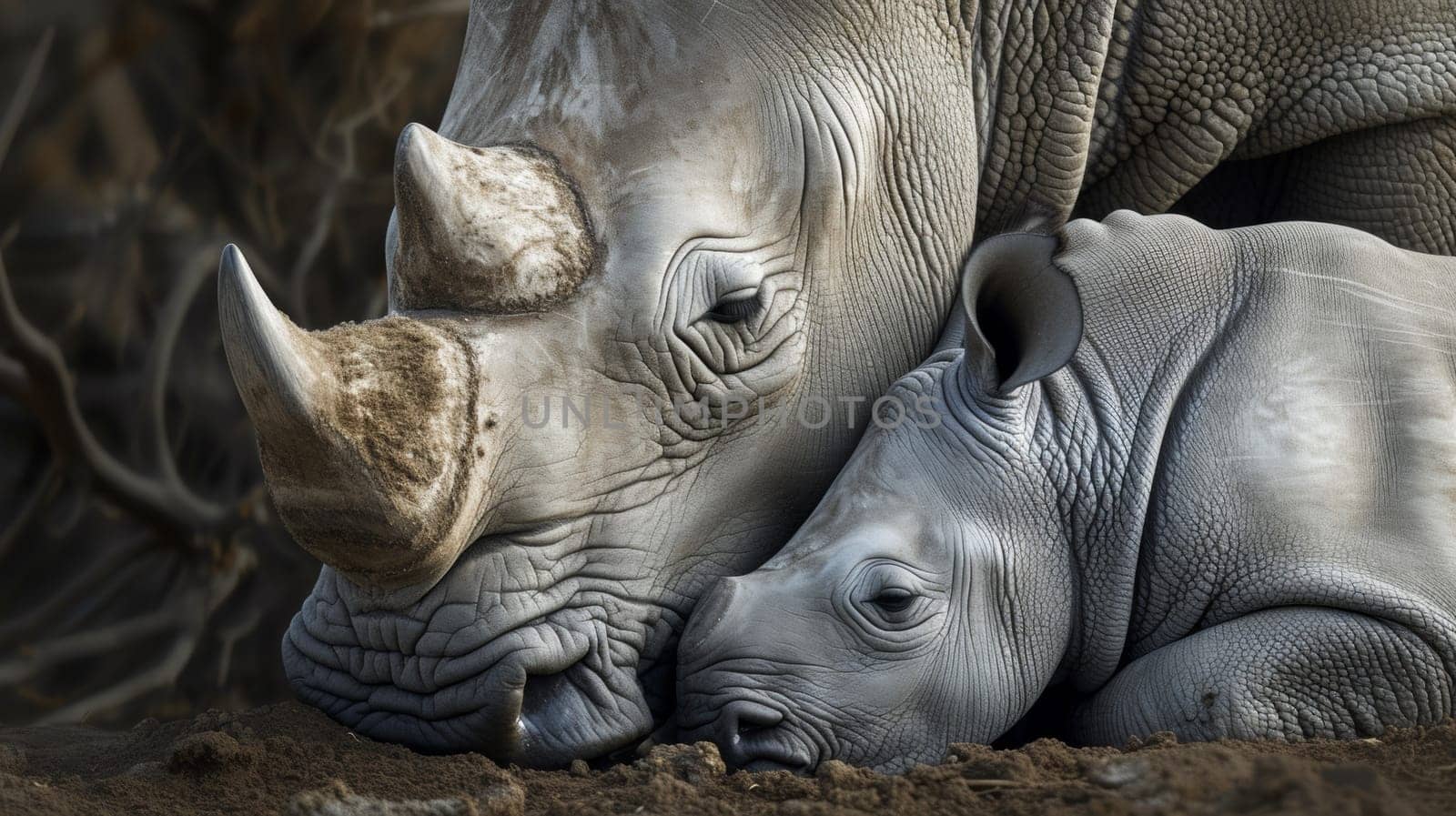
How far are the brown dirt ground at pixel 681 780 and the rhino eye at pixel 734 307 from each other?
0.96 m

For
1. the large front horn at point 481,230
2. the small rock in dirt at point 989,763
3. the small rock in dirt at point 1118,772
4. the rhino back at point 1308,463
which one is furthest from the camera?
the rhino back at point 1308,463

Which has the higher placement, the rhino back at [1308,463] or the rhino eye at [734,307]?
the rhino eye at [734,307]

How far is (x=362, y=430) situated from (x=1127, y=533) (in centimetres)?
162

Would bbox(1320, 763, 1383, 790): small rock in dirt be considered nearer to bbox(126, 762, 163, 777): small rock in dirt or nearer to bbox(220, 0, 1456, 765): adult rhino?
bbox(220, 0, 1456, 765): adult rhino

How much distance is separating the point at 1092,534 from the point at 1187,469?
25 cm

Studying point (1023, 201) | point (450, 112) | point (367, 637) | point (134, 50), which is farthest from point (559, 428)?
point (134, 50)

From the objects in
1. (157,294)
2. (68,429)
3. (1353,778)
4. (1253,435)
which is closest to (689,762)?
(1353,778)

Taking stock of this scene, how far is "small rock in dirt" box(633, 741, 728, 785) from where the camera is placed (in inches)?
122

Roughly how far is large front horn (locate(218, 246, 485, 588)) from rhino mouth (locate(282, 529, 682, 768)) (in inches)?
4.7

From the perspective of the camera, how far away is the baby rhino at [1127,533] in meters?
3.45

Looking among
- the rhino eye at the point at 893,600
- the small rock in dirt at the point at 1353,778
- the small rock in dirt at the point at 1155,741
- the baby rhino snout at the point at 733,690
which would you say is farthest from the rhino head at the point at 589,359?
the small rock in dirt at the point at 1353,778

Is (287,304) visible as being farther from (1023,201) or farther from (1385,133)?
(1385,133)

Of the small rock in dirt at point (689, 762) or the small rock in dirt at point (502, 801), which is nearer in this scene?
the small rock in dirt at point (502, 801)

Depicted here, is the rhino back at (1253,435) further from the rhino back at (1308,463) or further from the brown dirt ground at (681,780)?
the brown dirt ground at (681,780)
